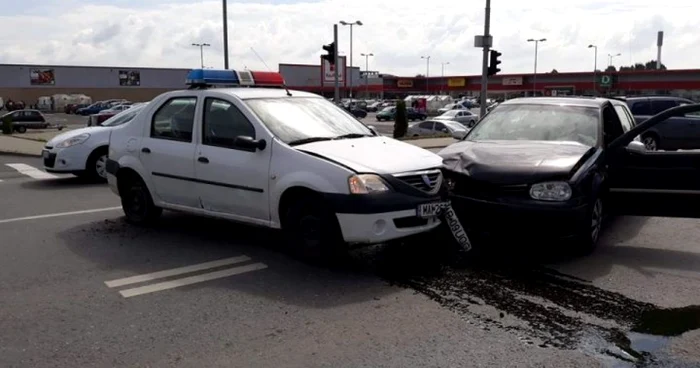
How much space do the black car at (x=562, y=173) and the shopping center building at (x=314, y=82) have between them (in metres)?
60.3

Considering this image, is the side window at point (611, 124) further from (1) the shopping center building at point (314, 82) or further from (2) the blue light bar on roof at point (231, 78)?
(1) the shopping center building at point (314, 82)

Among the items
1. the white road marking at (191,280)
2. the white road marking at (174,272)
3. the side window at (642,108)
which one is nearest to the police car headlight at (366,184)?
the white road marking at (191,280)

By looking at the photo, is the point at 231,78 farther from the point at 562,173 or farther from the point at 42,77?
the point at 42,77

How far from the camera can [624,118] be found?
909cm

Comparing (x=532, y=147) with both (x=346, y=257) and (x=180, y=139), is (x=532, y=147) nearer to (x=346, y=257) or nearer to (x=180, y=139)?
(x=346, y=257)

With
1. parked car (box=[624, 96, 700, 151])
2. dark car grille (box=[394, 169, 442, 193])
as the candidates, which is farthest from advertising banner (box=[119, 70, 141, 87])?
dark car grille (box=[394, 169, 442, 193])

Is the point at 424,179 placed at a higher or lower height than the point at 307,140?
A: lower

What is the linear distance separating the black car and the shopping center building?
60274 mm

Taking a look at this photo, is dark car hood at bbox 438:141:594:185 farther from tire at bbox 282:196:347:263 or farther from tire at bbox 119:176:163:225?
tire at bbox 119:176:163:225

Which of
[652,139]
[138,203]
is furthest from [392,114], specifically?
[138,203]

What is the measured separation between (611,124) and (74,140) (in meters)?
9.19

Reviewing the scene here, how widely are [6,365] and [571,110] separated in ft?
21.8

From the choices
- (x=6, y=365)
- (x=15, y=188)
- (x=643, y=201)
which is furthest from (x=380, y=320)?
(x=15, y=188)

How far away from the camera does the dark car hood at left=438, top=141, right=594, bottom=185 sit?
6457 mm
